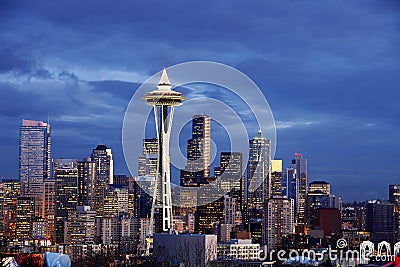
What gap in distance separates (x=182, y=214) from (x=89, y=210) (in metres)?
5.11

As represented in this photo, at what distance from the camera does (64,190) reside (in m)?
49.7

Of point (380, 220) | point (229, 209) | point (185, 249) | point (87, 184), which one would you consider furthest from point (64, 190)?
point (185, 249)

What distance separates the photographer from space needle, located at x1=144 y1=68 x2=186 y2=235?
40531 mm

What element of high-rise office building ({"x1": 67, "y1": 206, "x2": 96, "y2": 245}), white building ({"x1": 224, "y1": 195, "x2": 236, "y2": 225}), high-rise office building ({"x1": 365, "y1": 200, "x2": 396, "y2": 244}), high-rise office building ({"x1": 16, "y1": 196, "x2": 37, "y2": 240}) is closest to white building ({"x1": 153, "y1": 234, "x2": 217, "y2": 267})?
high-rise office building ({"x1": 365, "y1": 200, "x2": 396, "y2": 244})

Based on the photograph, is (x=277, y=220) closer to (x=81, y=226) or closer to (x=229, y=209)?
(x=229, y=209)

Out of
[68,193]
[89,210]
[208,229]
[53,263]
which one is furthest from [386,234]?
[53,263]

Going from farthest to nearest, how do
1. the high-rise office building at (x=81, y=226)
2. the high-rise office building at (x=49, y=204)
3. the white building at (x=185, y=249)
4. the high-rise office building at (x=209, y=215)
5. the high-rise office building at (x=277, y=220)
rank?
the high-rise office building at (x=49, y=204) < the high-rise office building at (x=209, y=215) < the high-rise office building at (x=81, y=226) < the high-rise office building at (x=277, y=220) < the white building at (x=185, y=249)

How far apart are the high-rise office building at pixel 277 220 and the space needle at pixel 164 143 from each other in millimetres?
4817

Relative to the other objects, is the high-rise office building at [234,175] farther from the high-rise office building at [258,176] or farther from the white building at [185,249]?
the white building at [185,249]

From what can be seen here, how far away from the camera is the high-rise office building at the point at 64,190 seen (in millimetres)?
44875

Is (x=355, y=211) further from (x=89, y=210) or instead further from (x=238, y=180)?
(x=89, y=210)

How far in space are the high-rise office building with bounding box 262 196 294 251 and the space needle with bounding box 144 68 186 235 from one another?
4.82 meters

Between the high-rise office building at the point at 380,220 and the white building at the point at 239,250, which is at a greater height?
the high-rise office building at the point at 380,220

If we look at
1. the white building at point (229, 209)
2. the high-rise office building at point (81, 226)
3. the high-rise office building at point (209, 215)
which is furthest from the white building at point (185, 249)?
the white building at point (229, 209)
